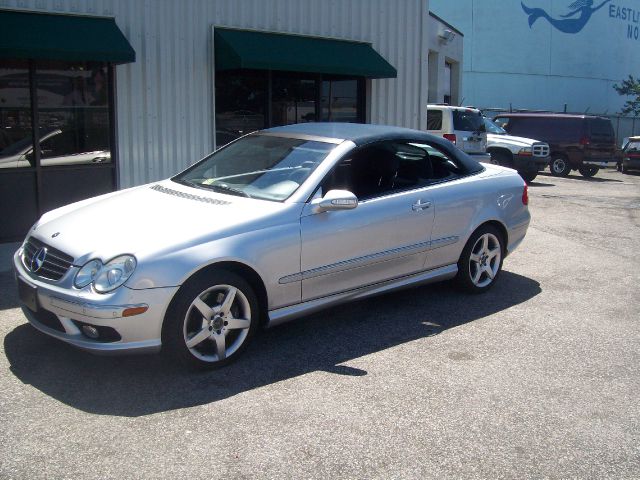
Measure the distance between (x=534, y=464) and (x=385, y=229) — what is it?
2.46 m

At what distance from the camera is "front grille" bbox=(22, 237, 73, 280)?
15.4ft

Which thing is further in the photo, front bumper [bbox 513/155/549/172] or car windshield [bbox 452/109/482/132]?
front bumper [bbox 513/155/549/172]

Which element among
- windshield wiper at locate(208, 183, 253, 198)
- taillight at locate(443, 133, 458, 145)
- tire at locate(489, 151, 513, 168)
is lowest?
tire at locate(489, 151, 513, 168)

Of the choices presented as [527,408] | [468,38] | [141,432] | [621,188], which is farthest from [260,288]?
[468,38]

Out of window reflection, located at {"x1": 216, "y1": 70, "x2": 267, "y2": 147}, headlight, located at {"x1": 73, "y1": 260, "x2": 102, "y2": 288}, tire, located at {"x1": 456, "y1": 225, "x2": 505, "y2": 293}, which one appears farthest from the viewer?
window reflection, located at {"x1": 216, "y1": 70, "x2": 267, "y2": 147}

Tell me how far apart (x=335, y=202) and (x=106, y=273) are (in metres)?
1.68

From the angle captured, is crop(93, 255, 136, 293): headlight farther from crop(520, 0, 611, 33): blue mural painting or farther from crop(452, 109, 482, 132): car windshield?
crop(520, 0, 611, 33): blue mural painting

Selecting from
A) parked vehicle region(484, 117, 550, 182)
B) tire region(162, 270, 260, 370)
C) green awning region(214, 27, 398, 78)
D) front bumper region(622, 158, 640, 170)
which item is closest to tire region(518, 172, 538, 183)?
parked vehicle region(484, 117, 550, 182)

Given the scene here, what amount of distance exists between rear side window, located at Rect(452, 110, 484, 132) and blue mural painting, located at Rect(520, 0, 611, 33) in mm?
23058

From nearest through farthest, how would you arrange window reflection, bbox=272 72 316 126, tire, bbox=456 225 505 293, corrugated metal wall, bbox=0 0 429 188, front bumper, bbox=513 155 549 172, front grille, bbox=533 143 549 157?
tire, bbox=456 225 505 293 < corrugated metal wall, bbox=0 0 429 188 < window reflection, bbox=272 72 316 126 < front bumper, bbox=513 155 549 172 < front grille, bbox=533 143 549 157

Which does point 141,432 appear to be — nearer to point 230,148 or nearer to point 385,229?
point 385,229

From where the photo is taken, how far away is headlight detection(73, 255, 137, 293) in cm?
447

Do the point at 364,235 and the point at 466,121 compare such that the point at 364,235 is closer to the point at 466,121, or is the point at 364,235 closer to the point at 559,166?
the point at 466,121

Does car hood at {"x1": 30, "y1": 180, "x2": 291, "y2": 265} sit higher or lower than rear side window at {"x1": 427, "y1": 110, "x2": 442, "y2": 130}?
lower
